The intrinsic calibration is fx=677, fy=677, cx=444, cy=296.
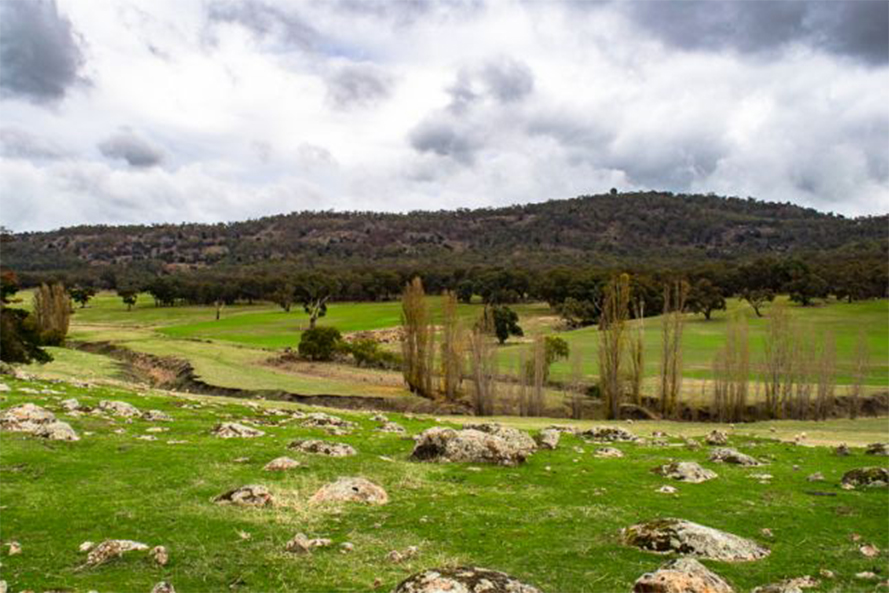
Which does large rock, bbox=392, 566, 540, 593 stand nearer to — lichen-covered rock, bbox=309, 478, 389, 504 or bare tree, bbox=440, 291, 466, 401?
lichen-covered rock, bbox=309, 478, 389, 504

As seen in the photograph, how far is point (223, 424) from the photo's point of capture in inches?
1134

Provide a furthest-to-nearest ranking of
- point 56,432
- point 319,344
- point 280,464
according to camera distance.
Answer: point 319,344
point 56,432
point 280,464

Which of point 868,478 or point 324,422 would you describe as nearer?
point 868,478

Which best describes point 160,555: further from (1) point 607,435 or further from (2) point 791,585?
(1) point 607,435

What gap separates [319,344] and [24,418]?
68334mm

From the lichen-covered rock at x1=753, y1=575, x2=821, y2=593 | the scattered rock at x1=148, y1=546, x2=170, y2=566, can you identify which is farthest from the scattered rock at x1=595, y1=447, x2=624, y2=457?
the scattered rock at x1=148, y1=546, x2=170, y2=566

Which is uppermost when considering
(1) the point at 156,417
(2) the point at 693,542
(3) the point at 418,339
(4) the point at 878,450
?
(3) the point at 418,339

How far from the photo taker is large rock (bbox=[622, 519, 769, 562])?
45.4 ft

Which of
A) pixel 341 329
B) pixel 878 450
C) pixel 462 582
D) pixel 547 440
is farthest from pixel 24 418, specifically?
pixel 341 329

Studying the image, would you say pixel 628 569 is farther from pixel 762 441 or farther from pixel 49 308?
pixel 49 308

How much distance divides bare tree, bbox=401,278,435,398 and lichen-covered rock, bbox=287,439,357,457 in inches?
1831

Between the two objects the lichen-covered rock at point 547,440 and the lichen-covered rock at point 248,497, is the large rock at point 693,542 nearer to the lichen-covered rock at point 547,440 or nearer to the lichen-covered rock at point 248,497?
the lichen-covered rock at point 248,497

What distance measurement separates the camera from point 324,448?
949 inches

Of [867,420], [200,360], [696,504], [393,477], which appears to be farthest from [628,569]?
[200,360]
